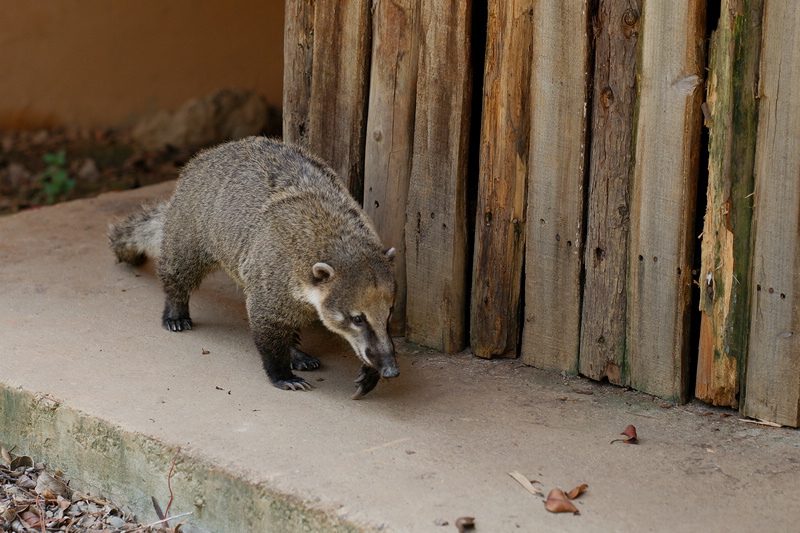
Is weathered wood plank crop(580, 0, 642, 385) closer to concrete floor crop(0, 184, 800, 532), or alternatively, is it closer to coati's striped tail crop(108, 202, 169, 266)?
concrete floor crop(0, 184, 800, 532)

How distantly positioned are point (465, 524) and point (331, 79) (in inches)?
133

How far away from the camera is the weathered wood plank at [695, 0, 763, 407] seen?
172 inches

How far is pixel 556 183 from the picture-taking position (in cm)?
509

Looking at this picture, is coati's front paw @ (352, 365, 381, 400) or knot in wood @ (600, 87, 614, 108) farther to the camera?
coati's front paw @ (352, 365, 381, 400)

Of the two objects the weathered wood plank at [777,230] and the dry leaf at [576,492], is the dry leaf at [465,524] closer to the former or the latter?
the dry leaf at [576,492]

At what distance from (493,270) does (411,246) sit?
61 centimetres

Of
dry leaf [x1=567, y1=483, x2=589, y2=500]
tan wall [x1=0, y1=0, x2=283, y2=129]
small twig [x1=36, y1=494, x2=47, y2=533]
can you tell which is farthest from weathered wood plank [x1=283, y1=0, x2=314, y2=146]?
tan wall [x1=0, y1=0, x2=283, y2=129]

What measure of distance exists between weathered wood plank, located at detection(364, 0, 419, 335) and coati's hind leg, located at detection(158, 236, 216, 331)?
4.01 ft

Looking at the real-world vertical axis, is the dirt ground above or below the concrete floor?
above

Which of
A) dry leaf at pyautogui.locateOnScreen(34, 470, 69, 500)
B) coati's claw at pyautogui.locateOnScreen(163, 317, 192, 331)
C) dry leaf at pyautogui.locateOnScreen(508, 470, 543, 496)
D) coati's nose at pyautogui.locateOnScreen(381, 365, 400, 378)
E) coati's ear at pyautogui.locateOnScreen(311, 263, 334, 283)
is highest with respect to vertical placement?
coati's ear at pyautogui.locateOnScreen(311, 263, 334, 283)

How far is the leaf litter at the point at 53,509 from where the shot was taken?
14.8ft

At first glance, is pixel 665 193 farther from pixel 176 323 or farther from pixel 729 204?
pixel 176 323

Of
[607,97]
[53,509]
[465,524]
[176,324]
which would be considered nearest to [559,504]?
[465,524]

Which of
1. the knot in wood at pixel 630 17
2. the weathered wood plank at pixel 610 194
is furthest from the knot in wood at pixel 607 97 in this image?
the knot in wood at pixel 630 17
